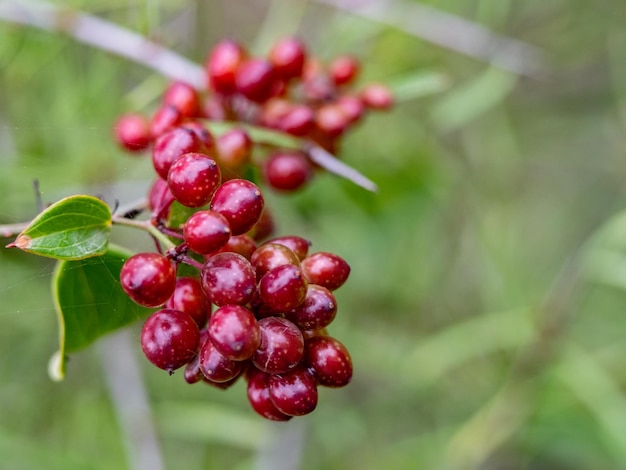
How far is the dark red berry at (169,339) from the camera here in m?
0.55

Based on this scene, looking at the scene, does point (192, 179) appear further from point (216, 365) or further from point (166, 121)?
point (166, 121)

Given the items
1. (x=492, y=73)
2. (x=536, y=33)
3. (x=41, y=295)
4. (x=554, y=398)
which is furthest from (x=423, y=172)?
(x=41, y=295)

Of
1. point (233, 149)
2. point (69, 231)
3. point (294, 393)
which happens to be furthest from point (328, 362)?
point (233, 149)

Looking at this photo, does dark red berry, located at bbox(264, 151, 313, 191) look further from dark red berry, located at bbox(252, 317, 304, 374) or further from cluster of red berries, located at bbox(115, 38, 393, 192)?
dark red berry, located at bbox(252, 317, 304, 374)

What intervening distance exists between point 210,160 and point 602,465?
150 cm

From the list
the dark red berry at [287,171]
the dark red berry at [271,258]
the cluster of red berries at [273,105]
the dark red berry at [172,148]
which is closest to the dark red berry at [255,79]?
the cluster of red berries at [273,105]

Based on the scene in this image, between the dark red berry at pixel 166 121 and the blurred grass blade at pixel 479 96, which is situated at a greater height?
the blurred grass blade at pixel 479 96

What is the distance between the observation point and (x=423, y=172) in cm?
154

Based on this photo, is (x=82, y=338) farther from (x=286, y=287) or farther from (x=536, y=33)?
(x=536, y=33)

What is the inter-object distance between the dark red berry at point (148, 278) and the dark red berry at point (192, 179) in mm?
62

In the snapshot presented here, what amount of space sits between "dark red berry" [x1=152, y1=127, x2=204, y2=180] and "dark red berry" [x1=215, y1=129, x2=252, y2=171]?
0.55ft

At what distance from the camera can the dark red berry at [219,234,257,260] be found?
24.8 inches

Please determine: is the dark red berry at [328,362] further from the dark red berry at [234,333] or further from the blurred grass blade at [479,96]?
the blurred grass blade at [479,96]

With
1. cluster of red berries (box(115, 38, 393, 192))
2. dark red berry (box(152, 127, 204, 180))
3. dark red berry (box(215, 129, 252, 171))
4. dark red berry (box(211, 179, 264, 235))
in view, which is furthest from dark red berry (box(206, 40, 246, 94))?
dark red berry (box(211, 179, 264, 235))
